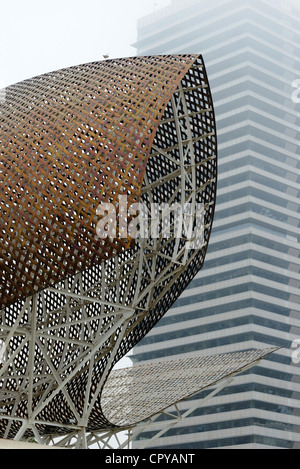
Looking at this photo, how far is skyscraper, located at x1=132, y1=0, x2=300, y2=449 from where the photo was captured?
89.4 meters

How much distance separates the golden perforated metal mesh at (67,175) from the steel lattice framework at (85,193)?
0.03m

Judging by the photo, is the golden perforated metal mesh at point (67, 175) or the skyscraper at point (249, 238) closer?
the golden perforated metal mesh at point (67, 175)

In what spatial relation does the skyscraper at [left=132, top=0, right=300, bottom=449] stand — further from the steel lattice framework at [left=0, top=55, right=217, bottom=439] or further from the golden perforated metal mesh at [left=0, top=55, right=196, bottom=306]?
the golden perforated metal mesh at [left=0, top=55, right=196, bottom=306]

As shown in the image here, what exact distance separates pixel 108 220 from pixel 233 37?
318 ft

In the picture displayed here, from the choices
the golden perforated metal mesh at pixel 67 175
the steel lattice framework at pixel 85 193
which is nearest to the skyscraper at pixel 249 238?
the steel lattice framework at pixel 85 193

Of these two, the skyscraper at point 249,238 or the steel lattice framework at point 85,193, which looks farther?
the skyscraper at point 249,238

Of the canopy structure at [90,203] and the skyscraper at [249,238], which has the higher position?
the skyscraper at [249,238]

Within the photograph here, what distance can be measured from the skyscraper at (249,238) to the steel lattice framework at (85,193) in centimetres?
6258

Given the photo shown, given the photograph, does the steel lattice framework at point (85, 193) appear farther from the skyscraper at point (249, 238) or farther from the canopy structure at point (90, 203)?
the skyscraper at point (249, 238)

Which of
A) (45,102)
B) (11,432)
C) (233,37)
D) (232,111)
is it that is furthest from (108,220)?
(233,37)

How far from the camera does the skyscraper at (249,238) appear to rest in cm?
8944

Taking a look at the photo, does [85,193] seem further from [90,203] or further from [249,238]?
[249,238]

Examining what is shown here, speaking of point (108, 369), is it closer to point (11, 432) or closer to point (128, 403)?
point (128, 403)

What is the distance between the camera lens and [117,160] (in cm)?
1820
